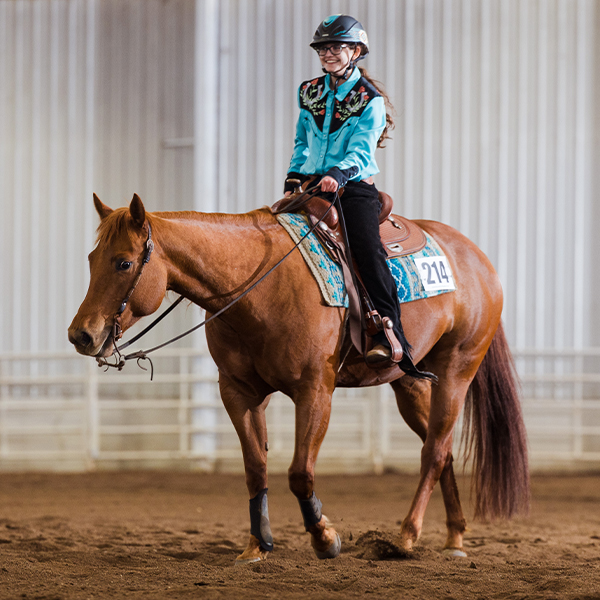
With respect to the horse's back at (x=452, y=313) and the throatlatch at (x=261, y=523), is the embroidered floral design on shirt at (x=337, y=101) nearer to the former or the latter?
the horse's back at (x=452, y=313)

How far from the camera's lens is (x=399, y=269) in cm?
356

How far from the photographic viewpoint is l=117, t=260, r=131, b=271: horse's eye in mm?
2754

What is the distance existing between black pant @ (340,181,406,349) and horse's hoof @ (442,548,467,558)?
50.0 inches

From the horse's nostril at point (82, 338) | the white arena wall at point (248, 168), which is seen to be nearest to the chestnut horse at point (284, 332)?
the horse's nostril at point (82, 338)

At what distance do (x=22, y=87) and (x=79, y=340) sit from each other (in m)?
7.72

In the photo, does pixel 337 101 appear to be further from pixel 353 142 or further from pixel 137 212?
pixel 137 212

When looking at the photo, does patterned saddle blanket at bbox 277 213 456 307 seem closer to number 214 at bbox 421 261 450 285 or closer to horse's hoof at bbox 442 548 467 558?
number 214 at bbox 421 261 450 285

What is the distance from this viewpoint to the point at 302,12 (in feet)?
29.1

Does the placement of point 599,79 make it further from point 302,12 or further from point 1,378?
point 1,378

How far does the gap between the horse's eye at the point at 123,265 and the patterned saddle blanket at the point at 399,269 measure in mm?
791

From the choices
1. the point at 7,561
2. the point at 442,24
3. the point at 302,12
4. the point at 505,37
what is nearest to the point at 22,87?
the point at 302,12

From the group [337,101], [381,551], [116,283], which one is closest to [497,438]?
[381,551]

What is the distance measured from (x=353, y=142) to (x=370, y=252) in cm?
51

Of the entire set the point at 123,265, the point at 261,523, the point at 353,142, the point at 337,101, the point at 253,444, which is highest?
the point at 337,101
